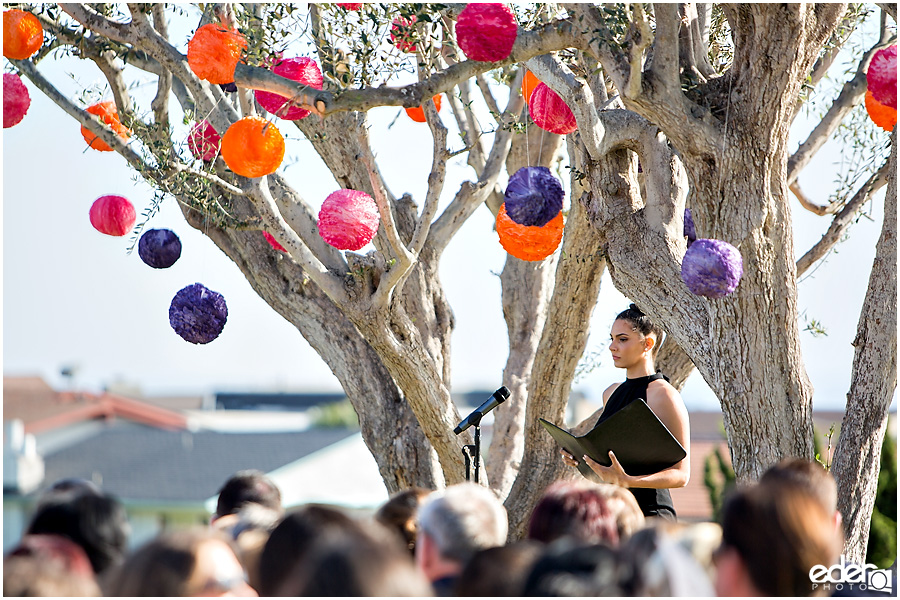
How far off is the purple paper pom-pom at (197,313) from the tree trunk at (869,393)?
9.36 feet

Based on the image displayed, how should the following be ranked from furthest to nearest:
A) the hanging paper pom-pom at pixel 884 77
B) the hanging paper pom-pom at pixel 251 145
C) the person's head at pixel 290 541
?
1. the hanging paper pom-pom at pixel 251 145
2. the hanging paper pom-pom at pixel 884 77
3. the person's head at pixel 290 541

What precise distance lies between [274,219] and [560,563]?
308cm

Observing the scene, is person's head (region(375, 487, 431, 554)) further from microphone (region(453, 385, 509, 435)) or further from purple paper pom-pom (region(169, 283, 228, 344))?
purple paper pom-pom (region(169, 283, 228, 344))

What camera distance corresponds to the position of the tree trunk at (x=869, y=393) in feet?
13.1

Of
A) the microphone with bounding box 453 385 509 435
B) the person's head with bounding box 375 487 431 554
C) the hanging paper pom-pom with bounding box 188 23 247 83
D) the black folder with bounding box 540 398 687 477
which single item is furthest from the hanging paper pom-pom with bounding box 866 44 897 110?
the hanging paper pom-pom with bounding box 188 23 247 83

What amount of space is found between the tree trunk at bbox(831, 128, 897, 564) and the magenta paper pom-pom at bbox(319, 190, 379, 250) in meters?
2.17

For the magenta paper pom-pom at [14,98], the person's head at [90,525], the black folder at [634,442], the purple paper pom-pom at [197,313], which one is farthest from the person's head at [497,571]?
the magenta paper pom-pom at [14,98]

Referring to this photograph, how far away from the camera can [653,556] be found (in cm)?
196


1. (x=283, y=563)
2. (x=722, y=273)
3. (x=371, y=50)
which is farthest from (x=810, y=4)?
(x=283, y=563)

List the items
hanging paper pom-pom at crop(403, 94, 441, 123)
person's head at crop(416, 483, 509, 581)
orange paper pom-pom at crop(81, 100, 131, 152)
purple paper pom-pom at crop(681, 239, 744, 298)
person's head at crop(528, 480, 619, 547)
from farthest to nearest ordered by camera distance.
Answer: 1. hanging paper pom-pom at crop(403, 94, 441, 123)
2. orange paper pom-pom at crop(81, 100, 131, 152)
3. purple paper pom-pom at crop(681, 239, 744, 298)
4. person's head at crop(528, 480, 619, 547)
5. person's head at crop(416, 483, 509, 581)

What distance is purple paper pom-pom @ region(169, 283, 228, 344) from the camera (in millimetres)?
4523

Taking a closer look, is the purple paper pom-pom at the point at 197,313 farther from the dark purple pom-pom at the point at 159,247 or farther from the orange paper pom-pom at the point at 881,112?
the orange paper pom-pom at the point at 881,112

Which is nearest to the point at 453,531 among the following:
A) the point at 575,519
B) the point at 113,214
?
the point at 575,519

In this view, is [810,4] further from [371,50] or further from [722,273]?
[371,50]
